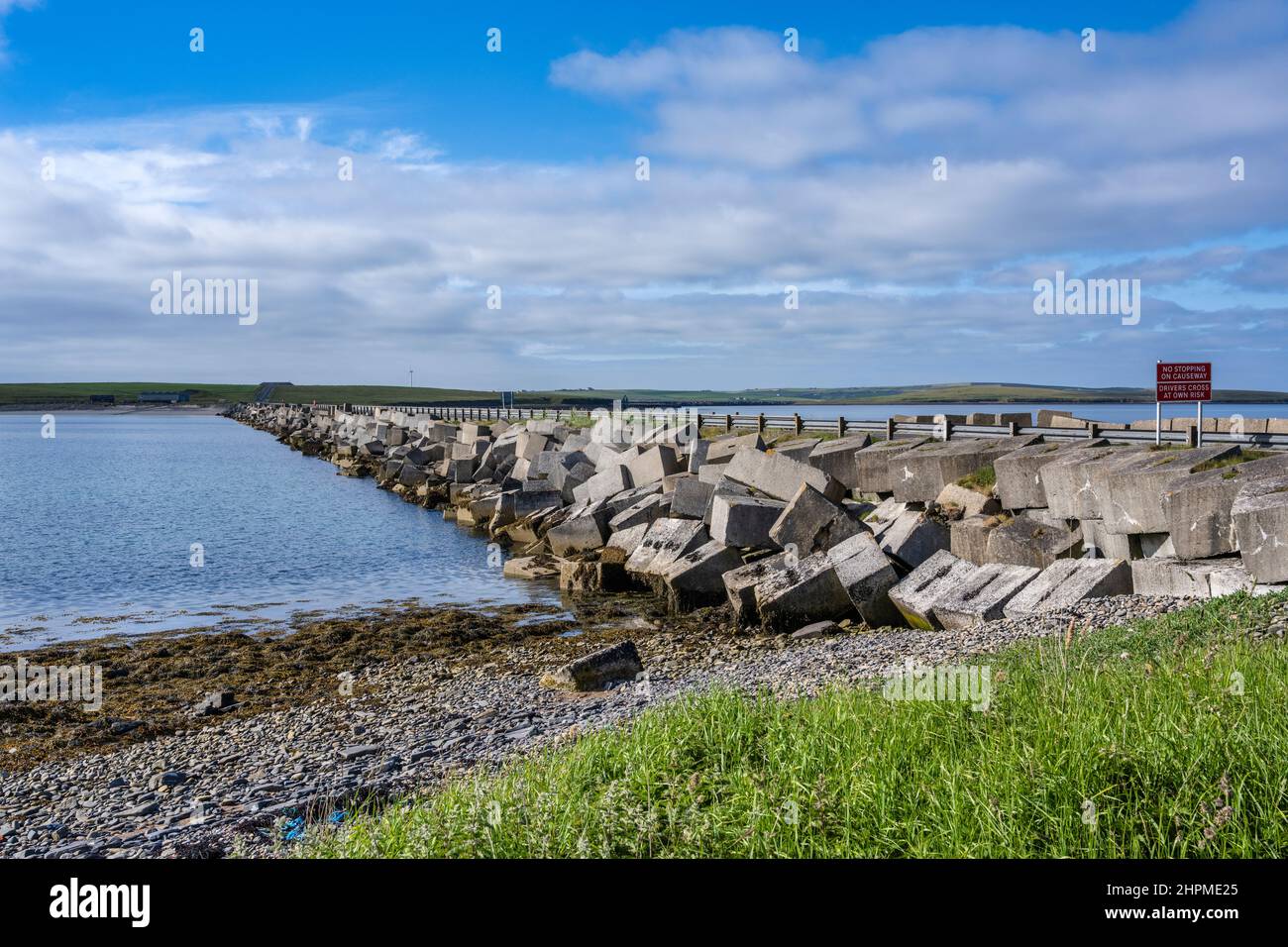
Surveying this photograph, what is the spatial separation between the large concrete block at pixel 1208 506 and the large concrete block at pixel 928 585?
253cm

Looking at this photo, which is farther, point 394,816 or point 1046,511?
point 1046,511

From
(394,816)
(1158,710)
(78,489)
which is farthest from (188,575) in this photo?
(78,489)

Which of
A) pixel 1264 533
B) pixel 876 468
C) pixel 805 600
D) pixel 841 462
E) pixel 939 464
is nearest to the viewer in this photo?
pixel 1264 533

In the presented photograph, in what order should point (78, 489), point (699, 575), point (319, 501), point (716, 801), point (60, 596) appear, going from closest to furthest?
point (716, 801) < point (699, 575) < point (60, 596) < point (319, 501) < point (78, 489)

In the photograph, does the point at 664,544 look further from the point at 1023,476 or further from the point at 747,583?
the point at 1023,476

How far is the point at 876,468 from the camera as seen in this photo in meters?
18.3

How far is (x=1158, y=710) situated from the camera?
561 centimetres

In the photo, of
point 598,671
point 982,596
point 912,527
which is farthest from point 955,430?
point 598,671

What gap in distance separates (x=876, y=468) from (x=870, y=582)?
4.98 meters

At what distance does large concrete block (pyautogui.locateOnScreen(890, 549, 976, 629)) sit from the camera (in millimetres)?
12578

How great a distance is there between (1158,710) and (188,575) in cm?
2085

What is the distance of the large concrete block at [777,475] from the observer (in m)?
18.2

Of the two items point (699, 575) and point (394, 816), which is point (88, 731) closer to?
point (394, 816)
